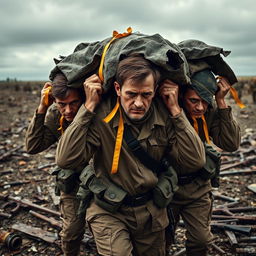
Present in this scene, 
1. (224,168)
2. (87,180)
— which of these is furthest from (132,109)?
(224,168)

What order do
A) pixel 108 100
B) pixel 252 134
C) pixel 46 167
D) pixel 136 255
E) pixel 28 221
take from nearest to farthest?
pixel 108 100 < pixel 136 255 < pixel 28 221 < pixel 46 167 < pixel 252 134

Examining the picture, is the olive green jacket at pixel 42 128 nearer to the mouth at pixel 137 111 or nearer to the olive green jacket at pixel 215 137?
the mouth at pixel 137 111

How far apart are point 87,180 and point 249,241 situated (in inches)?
129

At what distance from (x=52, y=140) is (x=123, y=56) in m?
1.68

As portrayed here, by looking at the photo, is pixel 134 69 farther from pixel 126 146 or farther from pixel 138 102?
pixel 126 146

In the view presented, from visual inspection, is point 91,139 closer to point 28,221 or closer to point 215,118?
point 215,118

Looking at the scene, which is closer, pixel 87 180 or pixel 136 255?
pixel 87 180

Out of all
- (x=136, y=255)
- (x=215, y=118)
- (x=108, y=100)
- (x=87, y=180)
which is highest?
(x=108, y=100)

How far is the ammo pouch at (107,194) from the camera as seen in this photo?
3082 mm

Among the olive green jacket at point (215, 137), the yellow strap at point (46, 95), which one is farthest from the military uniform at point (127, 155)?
the yellow strap at point (46, 95)

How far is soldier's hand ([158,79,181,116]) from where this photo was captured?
124 inches

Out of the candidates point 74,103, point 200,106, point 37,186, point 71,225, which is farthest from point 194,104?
point 37,186

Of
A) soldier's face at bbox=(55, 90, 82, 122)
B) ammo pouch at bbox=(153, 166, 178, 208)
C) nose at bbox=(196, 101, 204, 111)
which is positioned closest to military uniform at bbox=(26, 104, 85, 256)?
soldier's face at bbox=(55, 90, 82, 122)

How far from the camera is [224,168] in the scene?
28.5ft
